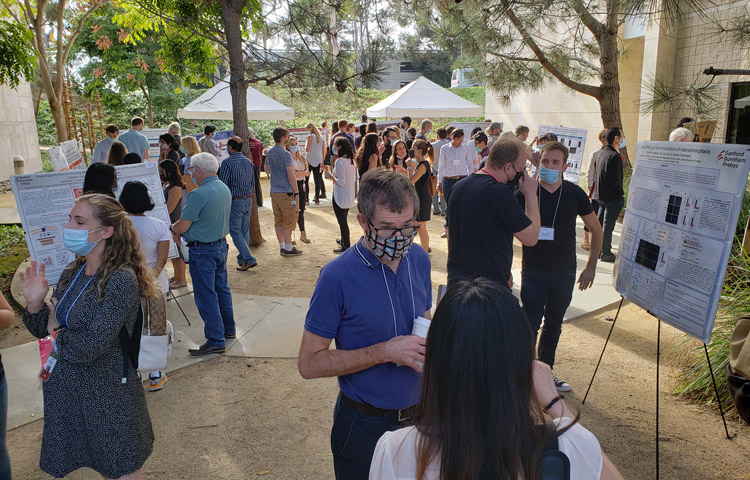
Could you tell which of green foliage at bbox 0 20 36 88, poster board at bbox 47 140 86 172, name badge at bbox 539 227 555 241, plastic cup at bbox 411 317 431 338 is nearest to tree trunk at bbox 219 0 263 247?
poster board at bbox 47 140 86 172

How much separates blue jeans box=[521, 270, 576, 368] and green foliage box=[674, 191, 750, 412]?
1257 mm

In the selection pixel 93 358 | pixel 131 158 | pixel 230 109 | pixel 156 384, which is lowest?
pixel 156 384

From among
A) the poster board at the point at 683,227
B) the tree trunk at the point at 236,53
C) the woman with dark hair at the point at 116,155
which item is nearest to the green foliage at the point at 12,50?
the woman with dark hair at the point at 116,155

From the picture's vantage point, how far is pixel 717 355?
4.54 m

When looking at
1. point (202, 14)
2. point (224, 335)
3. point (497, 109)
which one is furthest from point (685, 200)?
point (497, 109)

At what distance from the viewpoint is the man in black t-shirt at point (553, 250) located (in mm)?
4418

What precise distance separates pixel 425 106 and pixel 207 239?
12044mm

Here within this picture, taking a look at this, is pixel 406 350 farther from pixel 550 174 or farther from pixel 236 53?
pixel 236 53

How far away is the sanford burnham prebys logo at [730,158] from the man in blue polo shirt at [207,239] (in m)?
4.30

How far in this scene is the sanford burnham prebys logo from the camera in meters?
3.07

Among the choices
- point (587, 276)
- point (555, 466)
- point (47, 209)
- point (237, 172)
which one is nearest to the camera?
point (555, 466)

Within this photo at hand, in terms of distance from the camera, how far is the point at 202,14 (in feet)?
32.8

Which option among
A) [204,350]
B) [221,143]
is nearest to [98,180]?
[204,350]

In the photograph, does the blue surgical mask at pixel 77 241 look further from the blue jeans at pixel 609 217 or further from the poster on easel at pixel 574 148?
the poster on easel at pixel 574 148
